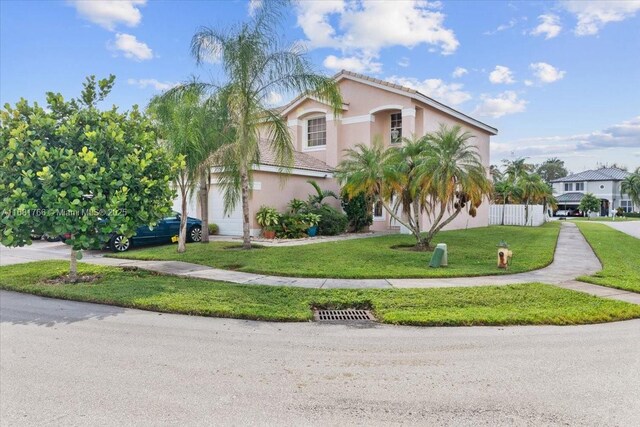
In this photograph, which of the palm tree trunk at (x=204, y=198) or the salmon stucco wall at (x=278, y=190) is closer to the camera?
the palm tree trunk at (x=204, y=198)

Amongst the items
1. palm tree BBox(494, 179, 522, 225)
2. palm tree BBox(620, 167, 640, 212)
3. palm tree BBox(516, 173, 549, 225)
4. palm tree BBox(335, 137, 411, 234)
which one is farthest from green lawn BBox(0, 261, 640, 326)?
palm tree BBox(620, 167, 640, 212)

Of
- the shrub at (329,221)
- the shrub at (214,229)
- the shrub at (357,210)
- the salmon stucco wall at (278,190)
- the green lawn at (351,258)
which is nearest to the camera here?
the green lawn at (351,258)

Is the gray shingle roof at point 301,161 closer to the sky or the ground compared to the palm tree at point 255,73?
closer to the ground

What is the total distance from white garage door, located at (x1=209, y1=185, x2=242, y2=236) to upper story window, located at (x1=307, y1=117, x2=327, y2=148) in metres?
7.21

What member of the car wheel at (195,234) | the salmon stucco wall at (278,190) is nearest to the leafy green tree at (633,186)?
the salmon stucco wall at (278,190)

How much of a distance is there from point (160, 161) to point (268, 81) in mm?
5397

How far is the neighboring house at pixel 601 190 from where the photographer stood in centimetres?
6425

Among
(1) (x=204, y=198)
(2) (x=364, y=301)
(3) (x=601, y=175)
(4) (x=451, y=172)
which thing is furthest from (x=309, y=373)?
(3) (x=601, y=175)

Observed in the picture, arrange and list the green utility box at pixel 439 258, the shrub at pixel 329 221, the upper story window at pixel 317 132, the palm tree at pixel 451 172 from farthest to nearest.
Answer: the upper story window at pixel 317 132, the shrub at pixel 329 221, the palm tree at pixel 451 172, the green utility box at pixel 439 258

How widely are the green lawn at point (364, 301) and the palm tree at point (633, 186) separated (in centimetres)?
6485

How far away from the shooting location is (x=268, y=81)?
1315cm

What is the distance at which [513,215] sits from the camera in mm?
32906

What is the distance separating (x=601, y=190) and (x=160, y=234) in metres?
72.5

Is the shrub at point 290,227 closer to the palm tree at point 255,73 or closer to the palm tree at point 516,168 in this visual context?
the palm tree at point 255,73
